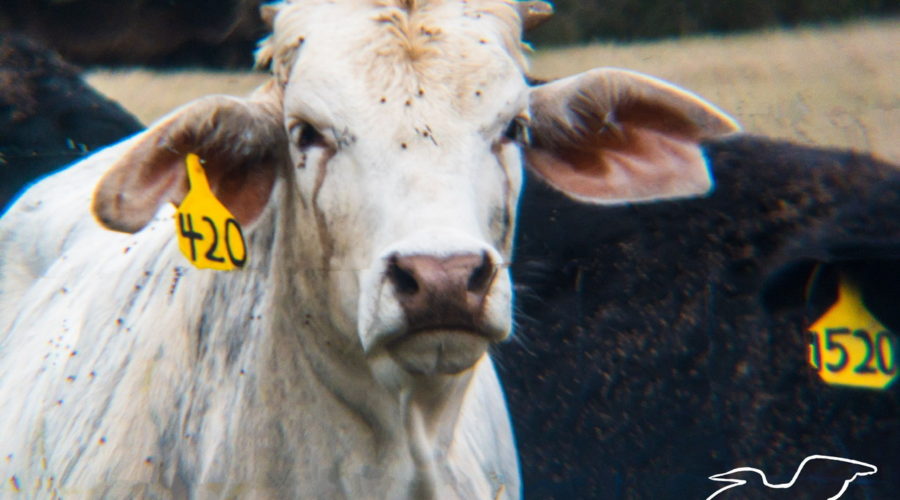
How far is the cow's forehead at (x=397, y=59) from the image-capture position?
59.9 inches

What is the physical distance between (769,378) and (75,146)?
2.61m

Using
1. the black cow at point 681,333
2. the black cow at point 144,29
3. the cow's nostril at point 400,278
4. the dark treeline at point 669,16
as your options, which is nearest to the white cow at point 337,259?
the cow's nostril at point 400,278

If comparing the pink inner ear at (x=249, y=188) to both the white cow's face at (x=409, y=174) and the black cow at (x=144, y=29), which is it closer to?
the white cow's face at (x=409, y=174)

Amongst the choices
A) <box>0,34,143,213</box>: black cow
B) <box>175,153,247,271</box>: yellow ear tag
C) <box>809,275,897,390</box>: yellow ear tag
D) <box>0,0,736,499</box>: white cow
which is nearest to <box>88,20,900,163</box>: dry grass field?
<box>809,275,897,390</box>: yellow ear tag

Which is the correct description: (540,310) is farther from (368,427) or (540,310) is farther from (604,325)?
(368,427)

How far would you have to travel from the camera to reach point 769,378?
109 inches

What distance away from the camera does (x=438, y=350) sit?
4.63ft

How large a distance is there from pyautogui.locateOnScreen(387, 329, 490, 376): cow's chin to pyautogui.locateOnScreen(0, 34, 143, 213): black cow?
8.60 feet

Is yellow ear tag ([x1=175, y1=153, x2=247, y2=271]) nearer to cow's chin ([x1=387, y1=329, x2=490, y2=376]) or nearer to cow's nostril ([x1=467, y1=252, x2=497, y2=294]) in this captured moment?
cow's chin ([x1=387, y1=329, x2=490, y2=376])

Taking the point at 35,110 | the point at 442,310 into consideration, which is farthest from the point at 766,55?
the point at 35,110

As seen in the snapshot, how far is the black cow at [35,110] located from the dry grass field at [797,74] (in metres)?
1.83

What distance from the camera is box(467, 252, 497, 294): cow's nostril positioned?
133 cm

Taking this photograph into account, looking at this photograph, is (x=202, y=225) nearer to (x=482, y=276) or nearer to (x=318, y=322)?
(x=318, y=322)

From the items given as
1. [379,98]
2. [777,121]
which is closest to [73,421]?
[379,98]
